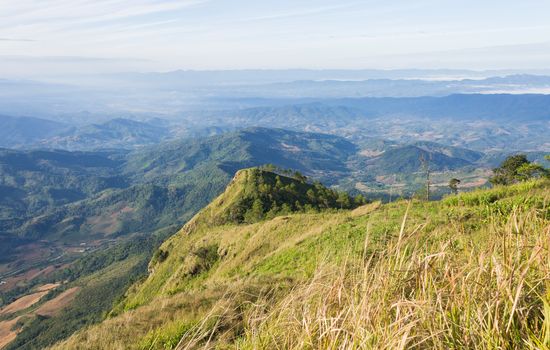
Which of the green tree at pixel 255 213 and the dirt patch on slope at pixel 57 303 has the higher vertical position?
the green tree at pixel 255 213

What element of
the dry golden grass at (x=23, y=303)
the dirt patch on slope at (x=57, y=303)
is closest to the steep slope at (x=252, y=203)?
the dirt patch on slope at (x=57, y=303)

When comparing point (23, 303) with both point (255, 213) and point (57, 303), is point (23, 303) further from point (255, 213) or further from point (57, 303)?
point (255, 213)

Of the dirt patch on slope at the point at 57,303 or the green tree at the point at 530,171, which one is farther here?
the dirt patch on slope at the point at 57,303

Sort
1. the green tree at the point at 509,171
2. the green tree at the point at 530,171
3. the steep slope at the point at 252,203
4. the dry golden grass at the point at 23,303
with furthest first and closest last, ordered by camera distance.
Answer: the dry golden grass at the point at 23,303 → the steep slope at the point at 252,203 → the green tree at the point at 509,171 → the green tree at the point at 530,171

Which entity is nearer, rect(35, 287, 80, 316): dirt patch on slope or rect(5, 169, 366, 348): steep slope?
rect(5, 169, 366, 348): steep slope

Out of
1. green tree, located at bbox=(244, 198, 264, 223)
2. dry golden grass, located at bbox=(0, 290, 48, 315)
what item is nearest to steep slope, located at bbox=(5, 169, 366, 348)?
green tree, located at bbox=(244, 198, 264, 223)

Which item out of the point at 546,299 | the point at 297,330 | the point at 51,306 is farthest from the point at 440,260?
Answer: the point at 51,306

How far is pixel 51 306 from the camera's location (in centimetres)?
12019

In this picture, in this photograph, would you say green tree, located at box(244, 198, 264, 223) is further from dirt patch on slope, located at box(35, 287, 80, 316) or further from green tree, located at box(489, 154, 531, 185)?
dirt patch on slope, located at box(35, 287, 80, 316)

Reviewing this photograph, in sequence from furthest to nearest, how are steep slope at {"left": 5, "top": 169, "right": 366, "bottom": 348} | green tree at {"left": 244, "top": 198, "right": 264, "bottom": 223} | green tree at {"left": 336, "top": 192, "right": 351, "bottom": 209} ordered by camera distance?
green tree at {"left": 336, "top": 192, "right": 351, "bottom": 209} → green tree at {"left": 244, "top": 198, "right": 264, "bottom": 223} → steep slope at {"left": 5, "top": 169, "right": 366, "bottom": 348}

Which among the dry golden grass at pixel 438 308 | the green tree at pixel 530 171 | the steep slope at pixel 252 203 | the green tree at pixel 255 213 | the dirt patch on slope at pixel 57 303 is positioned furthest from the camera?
the dirt patch on slope at pixel 57 303

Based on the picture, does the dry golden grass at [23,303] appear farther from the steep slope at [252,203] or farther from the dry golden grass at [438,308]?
the dry golden grass at [438,308]

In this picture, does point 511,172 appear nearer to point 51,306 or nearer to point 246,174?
point 246,174

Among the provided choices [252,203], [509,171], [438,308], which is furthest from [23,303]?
[438,308]
